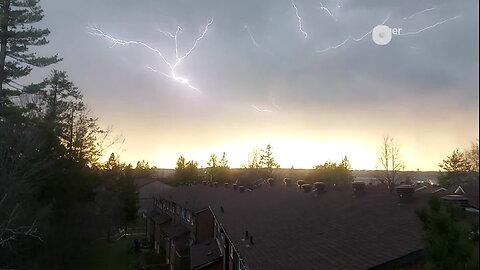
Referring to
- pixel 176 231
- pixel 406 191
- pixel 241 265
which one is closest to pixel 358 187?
pixel 406 191

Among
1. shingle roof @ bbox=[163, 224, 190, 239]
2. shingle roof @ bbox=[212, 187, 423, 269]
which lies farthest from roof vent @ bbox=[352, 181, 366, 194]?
shingle roof @ bbox=[163, 224, 190, 239]

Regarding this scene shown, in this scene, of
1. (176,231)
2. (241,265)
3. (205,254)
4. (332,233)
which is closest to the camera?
A: (332,233)

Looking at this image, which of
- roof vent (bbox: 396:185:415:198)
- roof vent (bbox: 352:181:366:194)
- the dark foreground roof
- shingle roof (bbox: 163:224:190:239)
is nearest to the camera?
roof vent (bbox: 396:185:415:198)

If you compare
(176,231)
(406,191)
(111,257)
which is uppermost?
(406,191)

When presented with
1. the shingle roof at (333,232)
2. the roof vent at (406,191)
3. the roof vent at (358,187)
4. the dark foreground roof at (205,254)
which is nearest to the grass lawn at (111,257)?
the dark foreground roof at (205,254)

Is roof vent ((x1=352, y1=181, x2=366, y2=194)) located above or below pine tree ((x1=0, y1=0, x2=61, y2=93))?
below

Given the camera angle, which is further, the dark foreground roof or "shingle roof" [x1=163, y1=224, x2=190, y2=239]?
"shingle roof" [x1=163, y1=224, x2=190, y2=239]

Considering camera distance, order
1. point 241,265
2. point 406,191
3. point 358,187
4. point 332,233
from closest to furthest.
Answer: point 332,233
point 406,191
point 241,265
point 358,187

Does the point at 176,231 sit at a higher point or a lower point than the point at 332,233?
lower

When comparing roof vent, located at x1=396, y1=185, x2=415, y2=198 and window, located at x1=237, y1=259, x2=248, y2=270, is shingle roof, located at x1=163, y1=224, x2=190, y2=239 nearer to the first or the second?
window, located at x1=237, y1=259, x2=248, y2=270

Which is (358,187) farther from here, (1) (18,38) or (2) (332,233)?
(1) (18,38)
